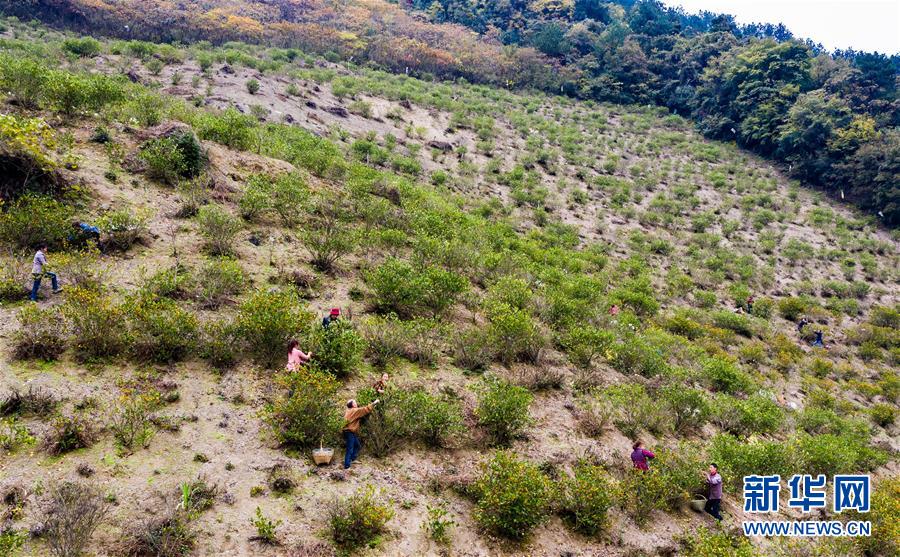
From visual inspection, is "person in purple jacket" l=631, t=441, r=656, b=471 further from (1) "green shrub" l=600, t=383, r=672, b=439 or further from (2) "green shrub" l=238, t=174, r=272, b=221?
(2) "green shrub" l=238, t=174, r=272, b=221

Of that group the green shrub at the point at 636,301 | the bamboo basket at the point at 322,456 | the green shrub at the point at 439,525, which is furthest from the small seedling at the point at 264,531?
the green shrub at the point at 636,301

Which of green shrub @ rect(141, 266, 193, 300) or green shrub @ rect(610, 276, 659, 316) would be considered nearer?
green shrub @ rect(141, 266, 193, 300)

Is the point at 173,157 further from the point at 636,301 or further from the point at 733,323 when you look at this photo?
the point at 733,323

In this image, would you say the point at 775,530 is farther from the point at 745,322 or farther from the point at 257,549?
the point at 745,322

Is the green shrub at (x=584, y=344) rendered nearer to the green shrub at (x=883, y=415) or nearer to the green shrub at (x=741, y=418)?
the green shrub at (x=741, y=418)

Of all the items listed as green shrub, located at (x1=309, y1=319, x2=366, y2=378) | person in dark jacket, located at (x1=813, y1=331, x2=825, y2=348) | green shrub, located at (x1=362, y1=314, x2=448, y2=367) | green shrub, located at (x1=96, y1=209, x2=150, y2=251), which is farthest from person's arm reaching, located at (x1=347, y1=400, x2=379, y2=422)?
person in dark jacket, located at (x1=813, y1=331, x2=825, y2=348)

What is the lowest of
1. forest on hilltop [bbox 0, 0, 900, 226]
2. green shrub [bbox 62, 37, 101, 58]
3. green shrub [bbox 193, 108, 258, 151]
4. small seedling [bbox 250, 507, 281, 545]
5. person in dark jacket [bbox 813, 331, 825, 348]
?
person in dark jacket [bbox 813, 331, 825, 348]

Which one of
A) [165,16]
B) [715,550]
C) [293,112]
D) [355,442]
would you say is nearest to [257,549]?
[355,442]
